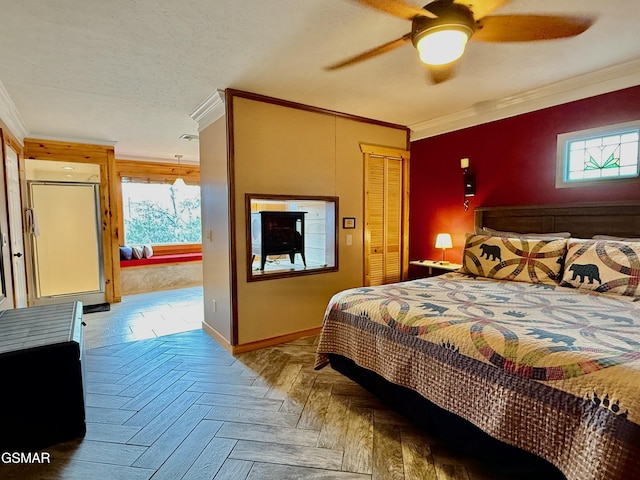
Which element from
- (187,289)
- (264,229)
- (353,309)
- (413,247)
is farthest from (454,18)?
(187,289)

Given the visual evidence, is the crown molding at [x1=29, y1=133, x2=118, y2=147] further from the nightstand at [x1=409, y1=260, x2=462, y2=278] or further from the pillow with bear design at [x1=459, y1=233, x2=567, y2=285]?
the pillow with bear design at [x1=459, y1=233, x2=567, y2=285]

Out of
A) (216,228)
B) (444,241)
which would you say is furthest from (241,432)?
(444,241)

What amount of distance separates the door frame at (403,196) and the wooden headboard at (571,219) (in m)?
1.00

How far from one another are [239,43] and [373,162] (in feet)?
A: 7.50

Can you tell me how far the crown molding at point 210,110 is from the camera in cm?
316

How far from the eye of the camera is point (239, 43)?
2.25 metres

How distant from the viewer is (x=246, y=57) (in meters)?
2.45

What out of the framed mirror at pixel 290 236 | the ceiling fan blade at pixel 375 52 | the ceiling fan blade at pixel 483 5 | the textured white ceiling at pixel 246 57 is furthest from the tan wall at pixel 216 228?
the ceiling fan blade at pixel 483 5

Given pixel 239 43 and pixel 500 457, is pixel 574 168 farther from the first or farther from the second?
pixel 239 43

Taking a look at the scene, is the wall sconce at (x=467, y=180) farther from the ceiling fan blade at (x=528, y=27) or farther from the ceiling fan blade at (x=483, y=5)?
the ceiling fan blade at (x=483, y=5)

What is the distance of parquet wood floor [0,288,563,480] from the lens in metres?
1.72

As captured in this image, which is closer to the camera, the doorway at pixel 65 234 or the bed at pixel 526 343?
the bed at pixel 526 343

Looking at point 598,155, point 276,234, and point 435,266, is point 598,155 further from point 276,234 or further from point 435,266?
point 276,234

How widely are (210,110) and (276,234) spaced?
1.44 m
